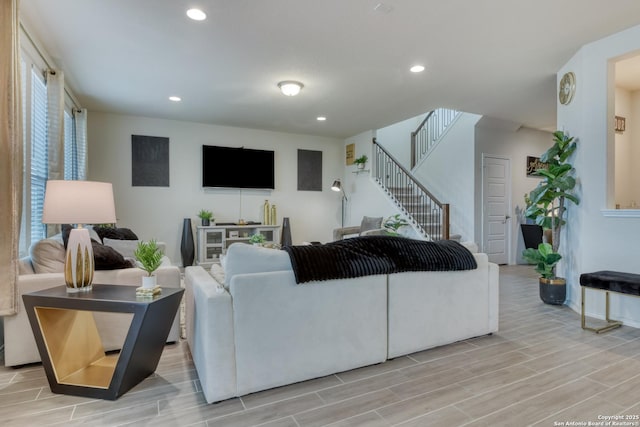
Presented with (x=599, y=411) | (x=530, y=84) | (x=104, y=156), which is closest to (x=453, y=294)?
(x=599, y=411)

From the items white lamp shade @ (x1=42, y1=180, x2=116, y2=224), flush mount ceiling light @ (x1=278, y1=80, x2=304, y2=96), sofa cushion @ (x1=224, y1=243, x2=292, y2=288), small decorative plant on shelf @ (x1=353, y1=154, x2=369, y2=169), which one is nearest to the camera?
sofa cushion @ (x1=224, y1=243, x2=292, y2=288)

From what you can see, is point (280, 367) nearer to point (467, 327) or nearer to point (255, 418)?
point (255, 418)

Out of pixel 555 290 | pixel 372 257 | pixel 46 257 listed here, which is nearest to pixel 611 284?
pixel 555 290

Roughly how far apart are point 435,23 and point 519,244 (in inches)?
216

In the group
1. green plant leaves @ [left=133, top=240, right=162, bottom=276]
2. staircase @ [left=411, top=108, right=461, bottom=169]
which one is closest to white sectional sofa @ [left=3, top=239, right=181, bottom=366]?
green plant leaves @ [left=133, top=240, right=162, bottom=276]

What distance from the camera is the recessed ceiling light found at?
2.81 metres

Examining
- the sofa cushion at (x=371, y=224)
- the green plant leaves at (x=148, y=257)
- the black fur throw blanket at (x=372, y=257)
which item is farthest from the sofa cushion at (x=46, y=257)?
the sofa cushion at (x=371, y=224)

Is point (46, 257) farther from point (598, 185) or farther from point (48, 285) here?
point (598, 185)

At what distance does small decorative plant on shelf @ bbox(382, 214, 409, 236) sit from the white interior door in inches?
63.4

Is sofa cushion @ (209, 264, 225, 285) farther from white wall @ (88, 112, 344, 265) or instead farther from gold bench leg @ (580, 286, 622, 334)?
white wall @ (88, 112, 344, 265)

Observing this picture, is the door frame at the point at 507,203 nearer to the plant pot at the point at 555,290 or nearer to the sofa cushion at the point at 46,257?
the plant pot at the point at 555,290

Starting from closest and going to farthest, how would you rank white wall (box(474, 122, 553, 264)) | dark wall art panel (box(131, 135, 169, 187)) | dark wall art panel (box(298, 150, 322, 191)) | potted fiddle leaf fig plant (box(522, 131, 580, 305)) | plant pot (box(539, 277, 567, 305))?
potted fiddle leaf fig plant (box(522, 131, 580, 305)) < plant pot (box(539, 277, 567, 305)) < dark wall art panel (box(131, 135, 169, 187)) < white wall (box(474, 122, 553, 264)) < dark wall art panel (box(298, 150, 322, 191))

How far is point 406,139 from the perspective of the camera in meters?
8.66

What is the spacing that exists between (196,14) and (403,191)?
536 centimetres
